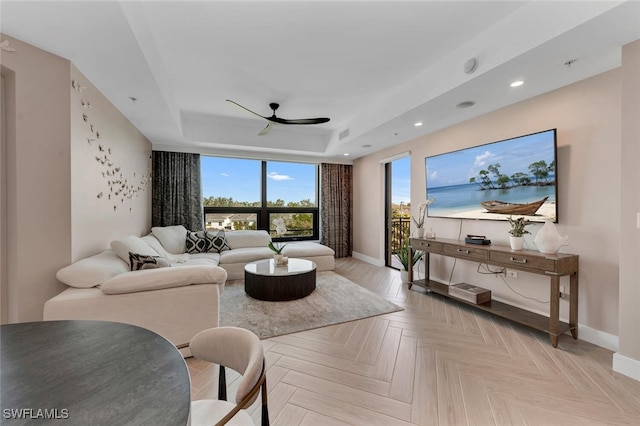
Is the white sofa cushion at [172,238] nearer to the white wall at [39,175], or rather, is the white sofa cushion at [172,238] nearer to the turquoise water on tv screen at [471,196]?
the white wall at [39,175]

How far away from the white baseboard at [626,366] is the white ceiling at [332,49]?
227 cm

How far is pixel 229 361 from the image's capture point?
1.09 meters

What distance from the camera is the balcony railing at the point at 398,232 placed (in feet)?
18.1

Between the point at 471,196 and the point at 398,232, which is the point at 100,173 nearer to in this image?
the point at 471,196

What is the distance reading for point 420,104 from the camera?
9.79 ft

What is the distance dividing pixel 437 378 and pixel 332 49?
2905mm

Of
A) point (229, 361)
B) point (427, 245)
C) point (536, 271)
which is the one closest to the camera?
point (229, 361)

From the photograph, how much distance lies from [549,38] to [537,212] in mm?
1632

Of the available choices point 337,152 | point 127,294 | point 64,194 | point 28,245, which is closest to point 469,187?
point 337,152

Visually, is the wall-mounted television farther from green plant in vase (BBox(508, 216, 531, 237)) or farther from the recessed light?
the recessed light

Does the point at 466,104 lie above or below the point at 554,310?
above

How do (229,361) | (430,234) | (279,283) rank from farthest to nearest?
1. (430,234)
2. (279,283)
3. (229,361)

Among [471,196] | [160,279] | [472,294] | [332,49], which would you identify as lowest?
[472,294]

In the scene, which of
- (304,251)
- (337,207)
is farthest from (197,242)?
(337,207)
